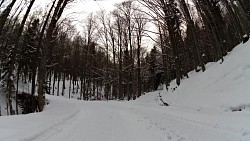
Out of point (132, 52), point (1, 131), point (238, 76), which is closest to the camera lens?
point (1, 131)

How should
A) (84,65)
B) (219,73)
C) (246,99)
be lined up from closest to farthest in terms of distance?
(246,99) < (219,73) < (84,65)

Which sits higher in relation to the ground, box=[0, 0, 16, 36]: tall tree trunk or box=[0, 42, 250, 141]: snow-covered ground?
box=[0, 0, 16, 36]: tall tree trunk

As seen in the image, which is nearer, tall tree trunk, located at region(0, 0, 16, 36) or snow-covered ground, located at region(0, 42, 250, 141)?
snow-covered ground, located at region(0, 42, 250, 141)

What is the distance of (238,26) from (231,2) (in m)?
2.38

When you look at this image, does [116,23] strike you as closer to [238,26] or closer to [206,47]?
[206,47]

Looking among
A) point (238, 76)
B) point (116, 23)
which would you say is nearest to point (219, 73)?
point (238, 76)

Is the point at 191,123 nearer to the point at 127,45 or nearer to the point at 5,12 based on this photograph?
the point at 5,12

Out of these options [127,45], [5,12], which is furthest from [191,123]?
[127,45]

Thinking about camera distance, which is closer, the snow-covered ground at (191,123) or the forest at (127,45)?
the snow-covered ground at (191,123)

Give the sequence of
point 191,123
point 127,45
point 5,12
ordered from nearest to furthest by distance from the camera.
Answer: point 191,123, point 5,12, point 127,45

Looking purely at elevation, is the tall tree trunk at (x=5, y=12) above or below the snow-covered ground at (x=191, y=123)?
above

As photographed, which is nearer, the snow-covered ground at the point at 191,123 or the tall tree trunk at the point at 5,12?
the snow-covered ground at the point at 191,123

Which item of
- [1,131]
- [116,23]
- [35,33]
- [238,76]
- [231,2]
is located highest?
[116,23]

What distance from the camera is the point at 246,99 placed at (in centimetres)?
1107
